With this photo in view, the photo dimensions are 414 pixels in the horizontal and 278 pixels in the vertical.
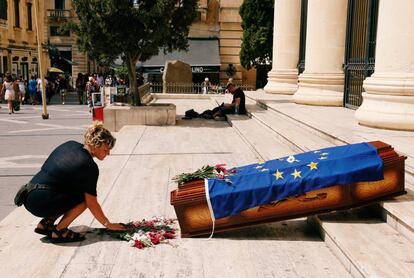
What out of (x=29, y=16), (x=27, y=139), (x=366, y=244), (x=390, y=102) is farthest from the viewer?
(x=29, y=16)

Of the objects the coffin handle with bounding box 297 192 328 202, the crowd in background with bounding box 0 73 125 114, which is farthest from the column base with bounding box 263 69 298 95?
the coffin handle with bounding box 297 192 328 202

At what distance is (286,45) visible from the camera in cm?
1928

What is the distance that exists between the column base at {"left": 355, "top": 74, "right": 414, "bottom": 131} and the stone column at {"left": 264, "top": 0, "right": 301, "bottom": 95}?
11.0 meters

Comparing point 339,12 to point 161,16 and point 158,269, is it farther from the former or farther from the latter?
point 158,269

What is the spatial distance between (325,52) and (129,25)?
219 inches

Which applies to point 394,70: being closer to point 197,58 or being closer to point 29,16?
point 197,58

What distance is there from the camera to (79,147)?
15.7 feet

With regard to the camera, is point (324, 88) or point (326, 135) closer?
point (326, 135)

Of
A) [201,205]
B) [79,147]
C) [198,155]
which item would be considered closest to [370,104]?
[198,155]

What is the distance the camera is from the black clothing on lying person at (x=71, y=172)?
15.3 ft

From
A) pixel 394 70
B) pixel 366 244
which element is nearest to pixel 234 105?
pixel 394 70

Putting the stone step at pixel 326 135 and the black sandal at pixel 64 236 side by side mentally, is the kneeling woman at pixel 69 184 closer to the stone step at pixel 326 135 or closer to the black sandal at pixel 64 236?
the black sandal at pixel 64 236

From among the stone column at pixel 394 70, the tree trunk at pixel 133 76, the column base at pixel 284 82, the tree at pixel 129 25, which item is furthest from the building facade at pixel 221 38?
the stone column at pixel 394 70

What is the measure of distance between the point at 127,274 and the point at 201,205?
108cm
